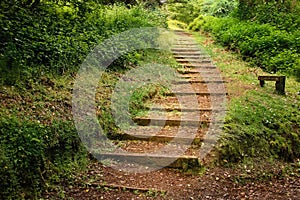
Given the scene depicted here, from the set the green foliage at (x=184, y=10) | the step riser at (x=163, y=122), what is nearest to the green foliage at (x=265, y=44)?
the step riser at (x=163, y=122)

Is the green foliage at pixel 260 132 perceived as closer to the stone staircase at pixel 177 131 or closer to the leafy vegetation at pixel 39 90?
the stone staircase at pixel 177 131

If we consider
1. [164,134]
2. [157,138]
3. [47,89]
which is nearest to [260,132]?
[164,134]

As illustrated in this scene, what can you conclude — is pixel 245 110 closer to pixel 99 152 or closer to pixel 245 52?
pixel 99 152

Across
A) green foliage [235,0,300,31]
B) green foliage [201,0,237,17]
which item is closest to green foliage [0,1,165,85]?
green foliage [235,0,300,31]

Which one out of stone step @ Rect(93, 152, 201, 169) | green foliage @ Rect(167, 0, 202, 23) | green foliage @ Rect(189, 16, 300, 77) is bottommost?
stone step @ Rect(93, 152, 201, 169)

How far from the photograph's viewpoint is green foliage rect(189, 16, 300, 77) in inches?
364

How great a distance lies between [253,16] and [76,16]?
8492 millimetres

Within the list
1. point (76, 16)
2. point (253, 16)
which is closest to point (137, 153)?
point (76, 16)

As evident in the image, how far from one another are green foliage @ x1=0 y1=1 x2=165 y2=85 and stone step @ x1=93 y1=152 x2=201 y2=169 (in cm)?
168

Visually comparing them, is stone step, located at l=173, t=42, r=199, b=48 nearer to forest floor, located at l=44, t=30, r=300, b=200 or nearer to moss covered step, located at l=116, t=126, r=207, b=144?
moss covered step, located at l=116, t=126, r=207, b=144

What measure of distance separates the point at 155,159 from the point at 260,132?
184 cm

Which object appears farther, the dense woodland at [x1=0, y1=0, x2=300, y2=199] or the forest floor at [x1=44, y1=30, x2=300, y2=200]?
the forest floor at [x1=44, y1=30, x2=300, y2=200]

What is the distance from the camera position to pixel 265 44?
400 inches

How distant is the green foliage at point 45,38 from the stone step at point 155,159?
1.68m
